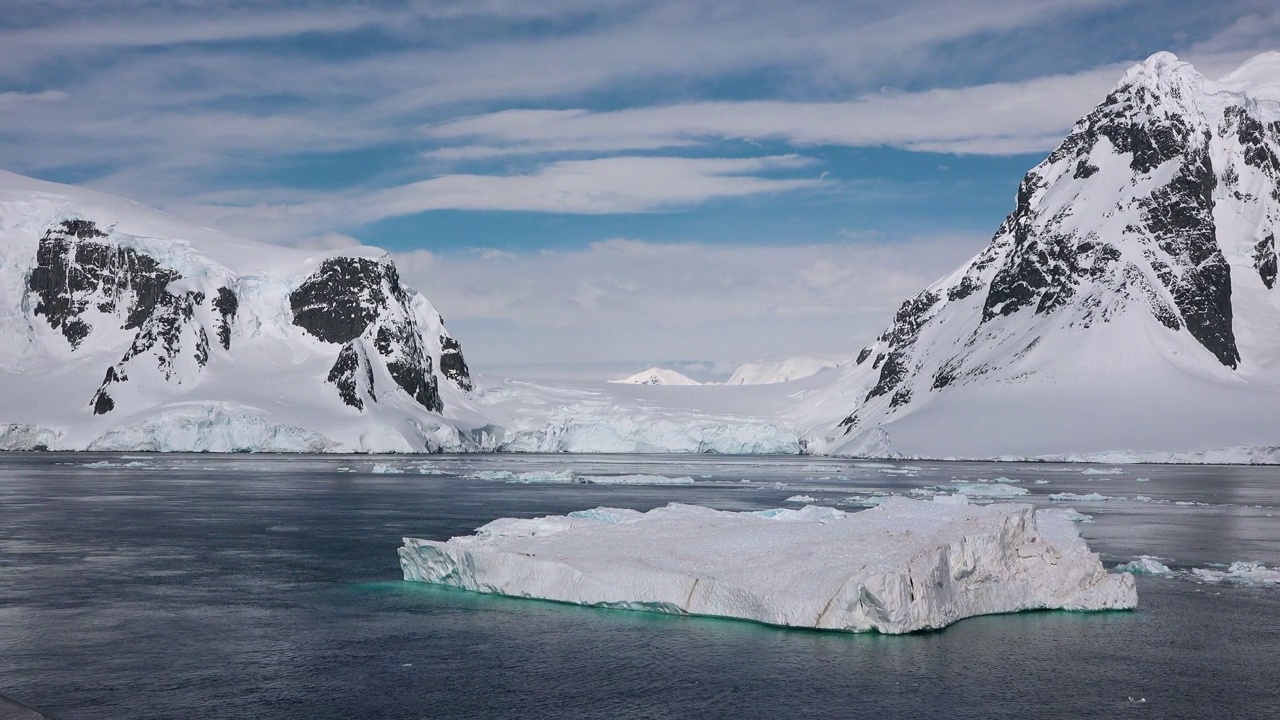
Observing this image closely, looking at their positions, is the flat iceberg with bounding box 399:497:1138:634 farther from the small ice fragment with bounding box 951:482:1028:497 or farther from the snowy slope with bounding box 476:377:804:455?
the snowy slope with bounding box 476:377:804:455

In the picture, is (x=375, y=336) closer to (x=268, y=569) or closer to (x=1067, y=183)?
(x=1067, y=183)

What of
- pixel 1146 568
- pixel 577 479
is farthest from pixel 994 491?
pixel 577 479

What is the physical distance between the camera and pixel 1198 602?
20.2 m

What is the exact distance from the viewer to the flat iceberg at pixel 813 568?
17438mm

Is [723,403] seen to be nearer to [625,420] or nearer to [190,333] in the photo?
[625,420]

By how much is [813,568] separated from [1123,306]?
122548mm

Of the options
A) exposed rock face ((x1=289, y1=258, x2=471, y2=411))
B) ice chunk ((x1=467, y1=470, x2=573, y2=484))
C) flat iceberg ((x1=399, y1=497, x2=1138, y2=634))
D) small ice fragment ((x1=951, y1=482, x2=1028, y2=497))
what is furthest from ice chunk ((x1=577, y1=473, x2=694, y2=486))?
exposed rock face ((x1=289, y1=258, x2=471, y2=411))

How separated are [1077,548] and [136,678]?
1553 cm

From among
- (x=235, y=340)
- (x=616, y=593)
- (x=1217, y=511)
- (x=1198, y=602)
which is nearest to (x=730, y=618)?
(x=616, y=593)

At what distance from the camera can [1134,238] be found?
13750 centimetres

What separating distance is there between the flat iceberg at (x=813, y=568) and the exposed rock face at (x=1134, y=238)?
108894 millimetres

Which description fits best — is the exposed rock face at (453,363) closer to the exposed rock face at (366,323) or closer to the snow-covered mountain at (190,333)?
the exposed rock face at (366,323)

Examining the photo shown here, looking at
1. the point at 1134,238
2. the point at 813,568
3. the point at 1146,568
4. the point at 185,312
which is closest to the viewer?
the point at 813,568

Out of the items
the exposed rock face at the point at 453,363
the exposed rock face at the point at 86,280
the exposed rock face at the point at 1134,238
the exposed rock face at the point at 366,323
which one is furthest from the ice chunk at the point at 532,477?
the exposed rock face at the point at 453,363
